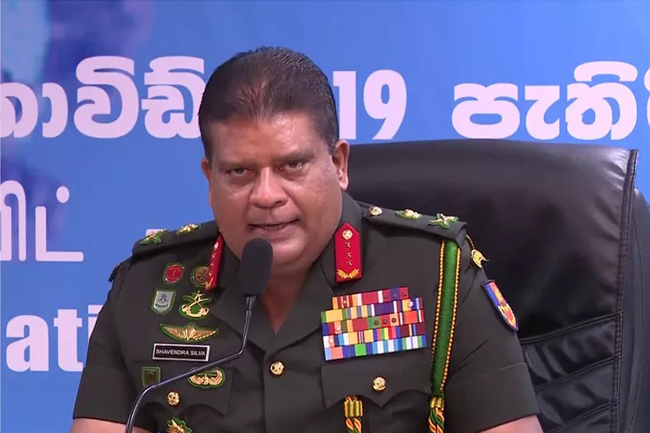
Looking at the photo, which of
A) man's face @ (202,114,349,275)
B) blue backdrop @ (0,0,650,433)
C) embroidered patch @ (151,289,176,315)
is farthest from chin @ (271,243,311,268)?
blue backdrop @ (0,0,650,433)

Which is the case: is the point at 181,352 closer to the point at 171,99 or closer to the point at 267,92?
the point at 267,92

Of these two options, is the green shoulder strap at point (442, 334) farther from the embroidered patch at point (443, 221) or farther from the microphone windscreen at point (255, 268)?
the microphone windscreen at point (255, 268)

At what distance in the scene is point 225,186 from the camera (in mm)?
991

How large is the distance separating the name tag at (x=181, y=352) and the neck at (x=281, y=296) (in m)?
0.10

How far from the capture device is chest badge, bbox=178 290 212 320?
112 cm

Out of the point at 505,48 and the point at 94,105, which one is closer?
the point at 505,48

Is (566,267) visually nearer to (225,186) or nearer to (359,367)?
(359,367)

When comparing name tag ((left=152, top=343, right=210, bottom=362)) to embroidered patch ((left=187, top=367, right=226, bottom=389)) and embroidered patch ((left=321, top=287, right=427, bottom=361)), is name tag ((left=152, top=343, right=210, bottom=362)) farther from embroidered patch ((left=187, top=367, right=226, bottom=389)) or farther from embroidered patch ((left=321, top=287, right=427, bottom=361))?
embroidered patch ((left=321, top=287, right=427, bottom=361))

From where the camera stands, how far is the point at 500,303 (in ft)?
3.42

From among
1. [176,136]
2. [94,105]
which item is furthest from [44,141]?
[176,136]

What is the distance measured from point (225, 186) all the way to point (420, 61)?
83 centimetres

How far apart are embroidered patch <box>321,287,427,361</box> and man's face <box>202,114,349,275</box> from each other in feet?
0.37

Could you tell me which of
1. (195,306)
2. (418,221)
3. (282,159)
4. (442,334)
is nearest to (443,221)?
(418,221)

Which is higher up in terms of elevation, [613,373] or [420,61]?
[420,61]
